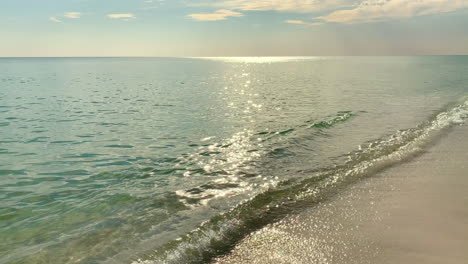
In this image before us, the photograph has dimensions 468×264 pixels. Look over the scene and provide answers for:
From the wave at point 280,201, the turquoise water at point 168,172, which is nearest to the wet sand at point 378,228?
the wave at point 280,201

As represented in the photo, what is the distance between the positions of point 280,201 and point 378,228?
264 cm

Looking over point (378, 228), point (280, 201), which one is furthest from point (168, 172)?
point (378, 228)

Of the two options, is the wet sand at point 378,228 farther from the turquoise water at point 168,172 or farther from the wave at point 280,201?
the turquoise water at point 168,172

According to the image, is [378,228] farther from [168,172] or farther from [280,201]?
[168,172]

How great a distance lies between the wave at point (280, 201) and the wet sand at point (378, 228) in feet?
1.24

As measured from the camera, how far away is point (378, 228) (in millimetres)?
7055

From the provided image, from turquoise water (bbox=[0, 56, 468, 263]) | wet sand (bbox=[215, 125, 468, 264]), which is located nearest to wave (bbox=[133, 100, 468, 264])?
turquoise water (bbox=[0, 56, 468, 263])

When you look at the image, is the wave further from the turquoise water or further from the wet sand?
the wet sand

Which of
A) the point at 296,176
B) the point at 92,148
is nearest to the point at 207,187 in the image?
the point at 296,176

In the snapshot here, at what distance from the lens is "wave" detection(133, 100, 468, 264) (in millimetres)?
6602

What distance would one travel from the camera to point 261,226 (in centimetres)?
746

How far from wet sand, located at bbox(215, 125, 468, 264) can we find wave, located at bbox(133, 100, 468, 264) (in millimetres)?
377

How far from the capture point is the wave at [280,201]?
6.60 meters

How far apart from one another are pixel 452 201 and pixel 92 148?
14700 millimetres
